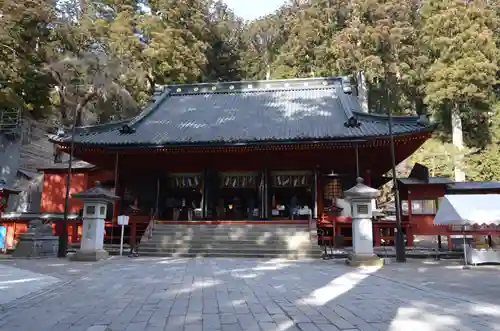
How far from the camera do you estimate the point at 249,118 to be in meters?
18.4

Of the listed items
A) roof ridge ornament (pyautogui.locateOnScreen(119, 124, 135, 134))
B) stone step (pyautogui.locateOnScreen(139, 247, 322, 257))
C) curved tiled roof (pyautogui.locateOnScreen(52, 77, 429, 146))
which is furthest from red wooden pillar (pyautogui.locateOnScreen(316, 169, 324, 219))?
roof ridge ornament (pyautogui.locateOnScreen(119, 124, 135, 134))

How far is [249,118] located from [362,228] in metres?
9.65

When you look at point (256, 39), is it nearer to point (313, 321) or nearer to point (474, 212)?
point (474, 212)

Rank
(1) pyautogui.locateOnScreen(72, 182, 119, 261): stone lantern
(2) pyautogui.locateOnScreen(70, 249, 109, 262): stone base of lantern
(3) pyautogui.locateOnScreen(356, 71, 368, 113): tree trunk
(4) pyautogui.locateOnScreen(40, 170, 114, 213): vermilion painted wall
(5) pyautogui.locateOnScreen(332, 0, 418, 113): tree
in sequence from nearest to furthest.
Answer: (2) pyautogui.locateOnScreen(70, 249, 109, 262): stone base of lantern < (1) pyautogui.locateOnScreen(72, 182, 119, 261): stone lantern < (4) pyautogui.locateOnScreen(40, 170, 114, 213): vermilion painted wall < (5) pyautogui.locateOnScreen(332, 0, 418, 113): tree < (3) pyautogui.locateOnScreen(356, 71, 368, 113): tree trunk

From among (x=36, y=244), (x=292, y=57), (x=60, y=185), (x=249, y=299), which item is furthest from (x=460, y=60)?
(x=36, y=244)

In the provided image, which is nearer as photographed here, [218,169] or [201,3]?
[218,169]

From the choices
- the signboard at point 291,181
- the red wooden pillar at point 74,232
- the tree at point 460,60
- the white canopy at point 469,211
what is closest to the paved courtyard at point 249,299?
the white canopy at point 469,211

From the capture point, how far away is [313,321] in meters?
4.34

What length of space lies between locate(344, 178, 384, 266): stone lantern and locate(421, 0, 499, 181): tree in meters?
17.3

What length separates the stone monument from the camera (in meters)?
12.3

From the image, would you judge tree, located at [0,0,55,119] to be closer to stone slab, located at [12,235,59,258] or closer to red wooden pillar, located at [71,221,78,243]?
red wooden pillar, located at [71,221,78,243]

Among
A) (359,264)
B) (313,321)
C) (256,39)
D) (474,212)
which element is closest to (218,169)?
(359,264)

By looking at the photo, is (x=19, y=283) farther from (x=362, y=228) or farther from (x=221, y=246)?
(x=362, y=228)

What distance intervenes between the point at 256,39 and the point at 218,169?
26.8 metres
